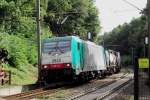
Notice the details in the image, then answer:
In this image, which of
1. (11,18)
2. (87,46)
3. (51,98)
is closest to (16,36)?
(11,18)

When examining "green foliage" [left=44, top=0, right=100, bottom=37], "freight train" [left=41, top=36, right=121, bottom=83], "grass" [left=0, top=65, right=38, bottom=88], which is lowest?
"grass" [left=0, top=65, right=38, bottom=88]

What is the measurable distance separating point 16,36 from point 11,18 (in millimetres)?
1762

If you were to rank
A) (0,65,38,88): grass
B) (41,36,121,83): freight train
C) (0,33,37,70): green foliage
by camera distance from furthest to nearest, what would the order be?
1. (0,33,37,70): green foliage
2. (0,65,38,88): grass
3. (41,36,121,83): freight train

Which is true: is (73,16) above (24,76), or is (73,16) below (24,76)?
above

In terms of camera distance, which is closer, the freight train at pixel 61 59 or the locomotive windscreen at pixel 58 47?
the freight train at pixel 61 59

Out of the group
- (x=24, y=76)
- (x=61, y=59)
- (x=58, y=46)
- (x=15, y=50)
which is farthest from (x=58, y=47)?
(x=15, y=50)

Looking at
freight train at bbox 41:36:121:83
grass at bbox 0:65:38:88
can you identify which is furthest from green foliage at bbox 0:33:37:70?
freight train at bbox 41:36:121:83

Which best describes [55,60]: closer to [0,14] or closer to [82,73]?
[82,73]

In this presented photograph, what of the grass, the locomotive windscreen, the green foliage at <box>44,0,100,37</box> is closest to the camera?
the locomotive windscreen

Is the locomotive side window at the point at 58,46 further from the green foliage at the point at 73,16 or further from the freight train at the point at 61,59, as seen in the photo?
the green foliage at the point at 73,16

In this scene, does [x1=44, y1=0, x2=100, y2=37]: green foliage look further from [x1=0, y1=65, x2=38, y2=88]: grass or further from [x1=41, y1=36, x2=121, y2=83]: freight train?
[x1=41, y1=36, x2=121, y2=83]: freight train

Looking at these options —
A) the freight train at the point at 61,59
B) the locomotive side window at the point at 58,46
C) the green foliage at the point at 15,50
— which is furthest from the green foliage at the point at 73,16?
the locomotive side window at the point at 58,46

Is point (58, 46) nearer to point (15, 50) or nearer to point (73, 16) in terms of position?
point (15, 50)

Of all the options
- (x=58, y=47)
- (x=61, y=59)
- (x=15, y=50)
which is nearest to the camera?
(x=61, y=59)
